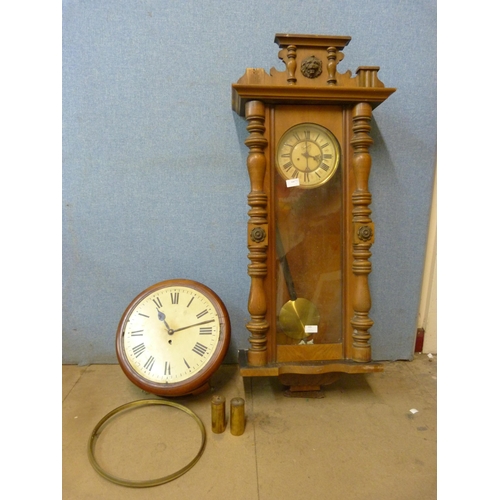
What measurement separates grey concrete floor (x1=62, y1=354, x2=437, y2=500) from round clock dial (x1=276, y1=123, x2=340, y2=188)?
68 cm

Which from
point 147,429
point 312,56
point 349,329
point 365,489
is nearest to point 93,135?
point 312,56

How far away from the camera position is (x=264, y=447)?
0.83m

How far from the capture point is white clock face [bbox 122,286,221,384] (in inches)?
37.1

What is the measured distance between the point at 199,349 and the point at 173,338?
3.4 inches

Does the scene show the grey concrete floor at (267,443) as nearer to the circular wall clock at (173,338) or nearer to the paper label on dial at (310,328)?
the circular wall clock at (173,338)

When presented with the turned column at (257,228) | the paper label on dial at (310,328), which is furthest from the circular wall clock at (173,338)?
the paper label on dial at (310,328)

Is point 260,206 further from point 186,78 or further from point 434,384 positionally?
point 434,384

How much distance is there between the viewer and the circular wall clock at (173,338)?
0.93m

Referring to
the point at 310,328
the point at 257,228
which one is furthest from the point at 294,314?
the point at 257,228

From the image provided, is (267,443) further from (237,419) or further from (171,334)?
(171,334)

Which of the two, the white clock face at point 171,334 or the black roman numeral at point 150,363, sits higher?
the white clock face at point 171,334

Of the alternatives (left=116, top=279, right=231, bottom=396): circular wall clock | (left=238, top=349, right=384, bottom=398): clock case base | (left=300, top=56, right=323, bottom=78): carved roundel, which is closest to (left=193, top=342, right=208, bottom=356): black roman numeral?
(left=116, top=279, right=231, bottom=396): circular wall clock

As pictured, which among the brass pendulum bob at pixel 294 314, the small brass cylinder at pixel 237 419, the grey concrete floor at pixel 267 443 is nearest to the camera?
the grey concrete floor at pixel 267 443

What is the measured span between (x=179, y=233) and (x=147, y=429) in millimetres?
613
